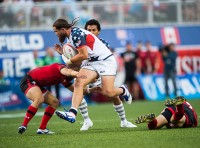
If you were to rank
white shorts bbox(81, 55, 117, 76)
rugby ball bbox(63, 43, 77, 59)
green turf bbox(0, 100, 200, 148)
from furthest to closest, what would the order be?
white shorts bbox(81, 55, 117, 76)
rugby ball bbox(63, 43, 77, 59)
green turf bbox(0, 100, 200, 148)

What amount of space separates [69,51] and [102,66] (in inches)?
31.0

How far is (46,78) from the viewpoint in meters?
13.0

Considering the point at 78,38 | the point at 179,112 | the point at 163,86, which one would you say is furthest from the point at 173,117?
the point at 163,86

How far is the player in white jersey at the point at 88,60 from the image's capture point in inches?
507

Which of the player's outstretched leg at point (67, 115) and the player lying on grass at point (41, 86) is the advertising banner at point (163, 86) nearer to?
the player lying on grass at point (41, 86)

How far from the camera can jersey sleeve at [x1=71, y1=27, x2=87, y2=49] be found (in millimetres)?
12875

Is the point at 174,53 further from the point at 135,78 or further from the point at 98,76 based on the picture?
the point at 98,76

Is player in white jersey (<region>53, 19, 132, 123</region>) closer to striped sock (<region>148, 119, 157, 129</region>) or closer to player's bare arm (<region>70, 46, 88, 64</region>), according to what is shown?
player's bare arm (<region>70, 46, 88, 64</region>)

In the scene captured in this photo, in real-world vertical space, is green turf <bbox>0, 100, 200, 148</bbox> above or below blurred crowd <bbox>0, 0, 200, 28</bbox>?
below

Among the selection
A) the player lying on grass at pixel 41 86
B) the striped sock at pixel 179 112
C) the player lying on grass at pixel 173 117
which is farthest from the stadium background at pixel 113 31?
the striped sock at pixel 179 112

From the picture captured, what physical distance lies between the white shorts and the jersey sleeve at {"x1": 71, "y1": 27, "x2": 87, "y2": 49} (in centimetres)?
69

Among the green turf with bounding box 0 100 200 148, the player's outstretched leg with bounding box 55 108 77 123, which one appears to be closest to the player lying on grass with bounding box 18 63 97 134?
the green turf with bounding box 0 100 200 148

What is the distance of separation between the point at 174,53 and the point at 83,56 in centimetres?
1410

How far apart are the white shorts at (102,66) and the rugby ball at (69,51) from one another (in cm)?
44
